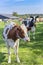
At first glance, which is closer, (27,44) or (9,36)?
(9,36)

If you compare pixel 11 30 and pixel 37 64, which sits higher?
pixel 11 30

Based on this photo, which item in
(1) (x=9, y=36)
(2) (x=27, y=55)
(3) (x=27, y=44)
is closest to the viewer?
(1) (x=9, y=36)

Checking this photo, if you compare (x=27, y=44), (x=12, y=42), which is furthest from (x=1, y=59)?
(x=27, y=44)

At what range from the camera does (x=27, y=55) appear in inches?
406

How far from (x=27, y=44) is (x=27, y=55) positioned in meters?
3.24

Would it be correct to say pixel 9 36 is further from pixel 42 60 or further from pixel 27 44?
pixel 27 44

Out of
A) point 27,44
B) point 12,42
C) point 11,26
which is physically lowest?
point 27,44

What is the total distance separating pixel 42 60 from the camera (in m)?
9.27

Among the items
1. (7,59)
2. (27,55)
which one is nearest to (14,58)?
(7,59)

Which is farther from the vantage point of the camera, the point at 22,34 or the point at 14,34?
the point at 14,34

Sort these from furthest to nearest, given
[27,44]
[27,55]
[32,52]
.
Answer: [27,44] < [32,52] < [27,55]

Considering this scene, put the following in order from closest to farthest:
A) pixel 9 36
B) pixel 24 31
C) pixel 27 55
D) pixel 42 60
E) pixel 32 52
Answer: pixel 24 31 < pixel 9 36 < pixel 42 60 < pixel 27 55 < pixel 32 52

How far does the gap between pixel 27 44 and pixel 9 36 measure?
5048 millimetres

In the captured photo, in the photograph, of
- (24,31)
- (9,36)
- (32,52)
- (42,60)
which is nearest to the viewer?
(24,31)
